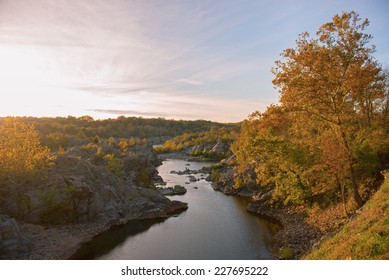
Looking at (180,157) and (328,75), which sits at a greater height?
(328,75)

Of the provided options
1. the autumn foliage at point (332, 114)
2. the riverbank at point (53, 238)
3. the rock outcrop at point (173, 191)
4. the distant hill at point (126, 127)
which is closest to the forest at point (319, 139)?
the autumn foliage at point (332, 114)

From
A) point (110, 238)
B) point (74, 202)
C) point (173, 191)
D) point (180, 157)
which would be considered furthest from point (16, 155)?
point (180, 157)

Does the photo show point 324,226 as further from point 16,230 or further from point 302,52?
point 16,230

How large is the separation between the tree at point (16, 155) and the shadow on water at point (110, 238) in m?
9.14

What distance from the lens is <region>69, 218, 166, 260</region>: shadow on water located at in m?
26.6

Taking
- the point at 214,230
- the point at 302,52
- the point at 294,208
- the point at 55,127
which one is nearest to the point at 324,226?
the point at 294,208

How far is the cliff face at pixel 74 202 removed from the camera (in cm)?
3012

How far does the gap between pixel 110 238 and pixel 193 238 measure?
8148 mm

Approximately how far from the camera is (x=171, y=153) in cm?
11812

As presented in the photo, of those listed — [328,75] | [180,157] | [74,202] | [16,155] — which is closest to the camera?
[328,75]

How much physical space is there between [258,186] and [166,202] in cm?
1374

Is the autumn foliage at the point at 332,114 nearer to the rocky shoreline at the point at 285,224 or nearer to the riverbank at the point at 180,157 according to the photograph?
the rocky shoreline at the point at 285,224

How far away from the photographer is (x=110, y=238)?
3038cm

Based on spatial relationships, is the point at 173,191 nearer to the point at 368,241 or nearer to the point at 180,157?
the point at 368,241
